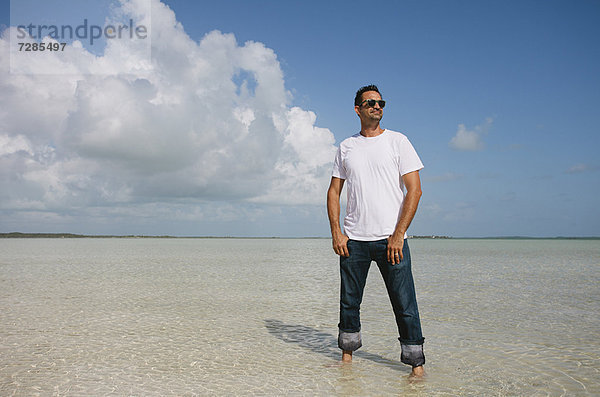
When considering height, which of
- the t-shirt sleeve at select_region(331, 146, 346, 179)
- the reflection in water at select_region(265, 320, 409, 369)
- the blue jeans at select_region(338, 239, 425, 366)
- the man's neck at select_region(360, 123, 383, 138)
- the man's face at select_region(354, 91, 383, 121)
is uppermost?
the man's face at select_region(354, 91, 383, 121)

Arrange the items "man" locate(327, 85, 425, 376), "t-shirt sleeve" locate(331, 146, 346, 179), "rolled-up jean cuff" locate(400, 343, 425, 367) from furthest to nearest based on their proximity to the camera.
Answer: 1. "t-shirt sleeve" locate(331, 146, 346, 179)
2. "rolled-up jean cuff" locate(400, 343, 425, 367)
3. "man" locate(327, 85, 425, 376)

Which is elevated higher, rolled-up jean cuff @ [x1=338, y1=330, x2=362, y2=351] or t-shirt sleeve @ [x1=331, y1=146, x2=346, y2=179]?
t-shirt sleeve @ [x1=331, y1=146, x2=346, y2=179]

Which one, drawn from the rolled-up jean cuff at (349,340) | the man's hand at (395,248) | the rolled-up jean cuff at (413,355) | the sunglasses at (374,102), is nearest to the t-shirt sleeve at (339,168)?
the sunglasses at (374,102)

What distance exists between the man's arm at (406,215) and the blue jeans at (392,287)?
0.08m

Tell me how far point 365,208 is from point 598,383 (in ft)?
8.25

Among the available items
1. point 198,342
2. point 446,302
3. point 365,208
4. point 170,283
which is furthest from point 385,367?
point 170,283

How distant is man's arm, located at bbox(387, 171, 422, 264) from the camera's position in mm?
3711

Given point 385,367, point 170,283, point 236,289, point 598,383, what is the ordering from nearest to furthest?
point 598,383, point 385,367, point 236,289, point 170,283

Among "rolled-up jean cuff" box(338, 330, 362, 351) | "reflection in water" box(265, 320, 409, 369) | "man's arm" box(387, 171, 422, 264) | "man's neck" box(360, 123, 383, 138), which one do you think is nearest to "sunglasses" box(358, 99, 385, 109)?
"man's neck" box(360, 123, 383, 138)

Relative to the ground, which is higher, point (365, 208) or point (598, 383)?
point (365, 208)

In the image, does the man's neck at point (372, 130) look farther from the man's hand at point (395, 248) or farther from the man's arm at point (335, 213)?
the man's hand at point (395, 248)

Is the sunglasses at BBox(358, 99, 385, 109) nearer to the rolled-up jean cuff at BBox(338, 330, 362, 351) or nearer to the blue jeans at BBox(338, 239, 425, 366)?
the blue jeans at BBox(338, 239, 425, 366)

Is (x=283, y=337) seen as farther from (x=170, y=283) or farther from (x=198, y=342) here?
(x=170, y=283)

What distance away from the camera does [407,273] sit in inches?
151
